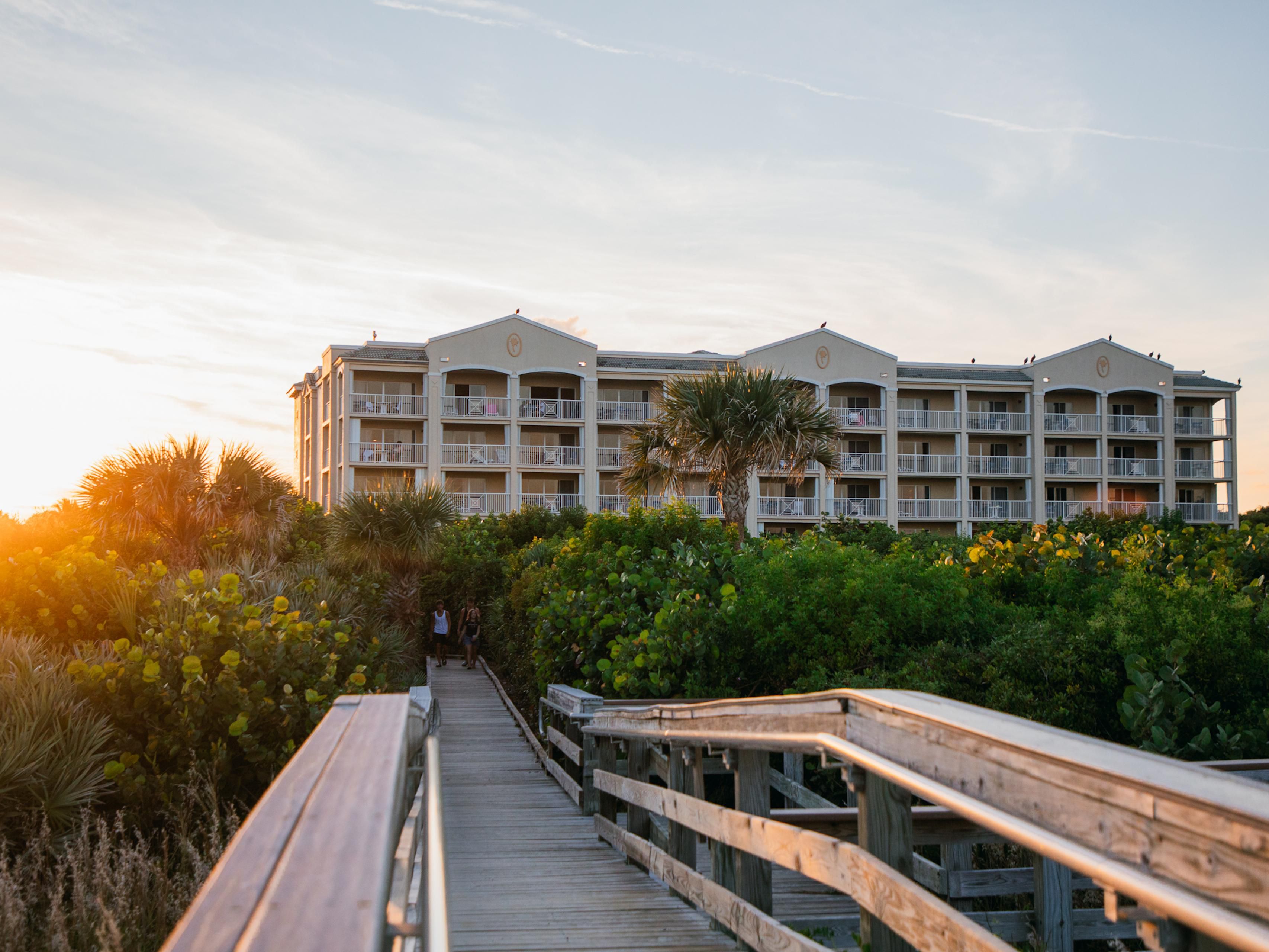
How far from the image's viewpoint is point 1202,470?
52.9 metres

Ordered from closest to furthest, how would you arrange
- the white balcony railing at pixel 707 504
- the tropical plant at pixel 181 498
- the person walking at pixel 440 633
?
the tropical plant at pixel 181 498, the person walking at pixel 440 633, the white balcony railing at pixel 707 504

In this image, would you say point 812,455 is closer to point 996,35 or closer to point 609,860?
point 996,35

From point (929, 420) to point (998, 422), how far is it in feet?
12.2

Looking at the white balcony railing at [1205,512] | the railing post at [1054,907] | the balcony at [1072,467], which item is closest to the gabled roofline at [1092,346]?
the balcony at [1072,467]

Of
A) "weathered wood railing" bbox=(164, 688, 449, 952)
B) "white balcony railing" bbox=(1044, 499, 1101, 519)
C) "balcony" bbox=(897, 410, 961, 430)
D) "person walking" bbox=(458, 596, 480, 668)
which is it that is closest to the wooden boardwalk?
"weathered wood railing" bbox=(164, 688, 449, 952)

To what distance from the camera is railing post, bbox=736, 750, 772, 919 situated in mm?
4301

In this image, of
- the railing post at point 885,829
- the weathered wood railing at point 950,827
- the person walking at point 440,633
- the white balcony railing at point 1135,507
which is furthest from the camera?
the white balcony railing at point 1135,507

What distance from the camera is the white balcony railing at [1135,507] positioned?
156ft

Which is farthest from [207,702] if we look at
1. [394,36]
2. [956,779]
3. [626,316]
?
[626,316]

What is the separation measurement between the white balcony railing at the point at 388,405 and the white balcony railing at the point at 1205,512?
38.8 metres

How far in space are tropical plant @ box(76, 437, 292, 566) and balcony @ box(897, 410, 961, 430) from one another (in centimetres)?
3692

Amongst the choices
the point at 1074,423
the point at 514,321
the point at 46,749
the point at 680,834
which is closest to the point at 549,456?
the point at 514,321

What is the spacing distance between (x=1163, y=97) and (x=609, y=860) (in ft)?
37.9

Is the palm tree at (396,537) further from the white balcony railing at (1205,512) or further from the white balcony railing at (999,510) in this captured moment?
the white balcony railing at (1205,512)
